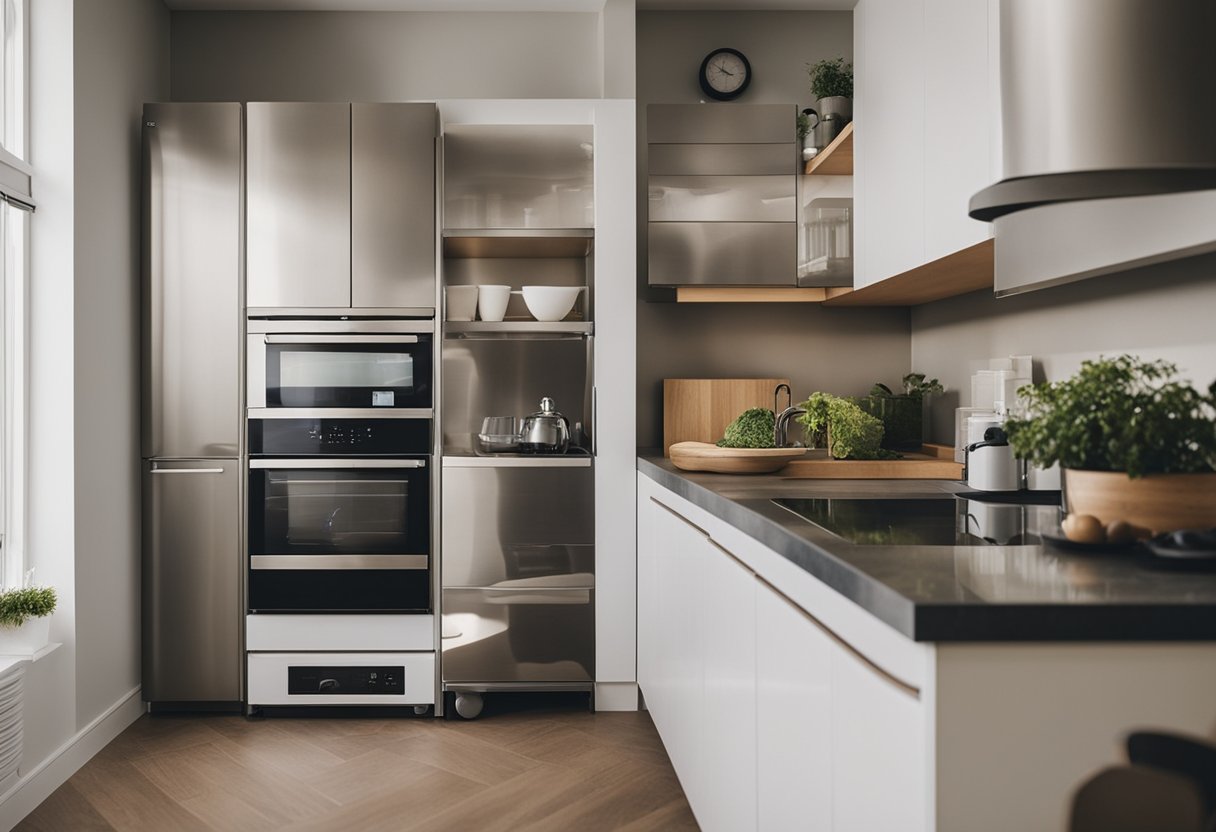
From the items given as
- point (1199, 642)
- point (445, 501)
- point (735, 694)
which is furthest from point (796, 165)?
point (1199, 642)

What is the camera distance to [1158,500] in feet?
3.96

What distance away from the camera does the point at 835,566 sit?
1.15m

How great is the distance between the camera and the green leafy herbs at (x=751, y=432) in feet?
8.54

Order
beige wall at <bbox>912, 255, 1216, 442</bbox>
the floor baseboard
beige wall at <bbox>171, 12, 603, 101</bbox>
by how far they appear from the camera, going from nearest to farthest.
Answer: beige wall at <bbox>912, 255, 1216, 442</bbox>, the floor baseboard, beige wall at <bbox>171, 12, 603, 101</bbox>

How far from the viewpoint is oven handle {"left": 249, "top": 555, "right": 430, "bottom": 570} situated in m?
3.17

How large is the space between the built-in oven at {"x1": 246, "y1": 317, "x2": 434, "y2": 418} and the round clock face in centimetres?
148

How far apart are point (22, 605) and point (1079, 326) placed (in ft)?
9.42

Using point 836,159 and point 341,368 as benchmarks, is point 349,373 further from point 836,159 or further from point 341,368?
point 836,159

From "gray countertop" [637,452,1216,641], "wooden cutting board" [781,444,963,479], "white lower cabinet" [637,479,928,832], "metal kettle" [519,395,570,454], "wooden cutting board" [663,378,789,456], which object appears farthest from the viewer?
"wooden cutting board" [663,378,789,456]

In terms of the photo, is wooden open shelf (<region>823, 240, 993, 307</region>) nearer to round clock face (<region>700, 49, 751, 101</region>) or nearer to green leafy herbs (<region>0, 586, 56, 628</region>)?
round clock face (<region>700, 49, 751, 101</region>)

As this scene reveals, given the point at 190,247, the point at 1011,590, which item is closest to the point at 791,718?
the point at 1011,590

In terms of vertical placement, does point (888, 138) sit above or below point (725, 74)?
below

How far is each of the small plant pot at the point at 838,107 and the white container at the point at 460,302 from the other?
54.2 inches

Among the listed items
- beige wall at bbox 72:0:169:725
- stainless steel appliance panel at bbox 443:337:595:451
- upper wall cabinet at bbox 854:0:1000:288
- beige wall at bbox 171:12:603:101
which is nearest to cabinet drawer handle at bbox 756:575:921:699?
upper wall cabinet at bbox 854:0:1000:288
